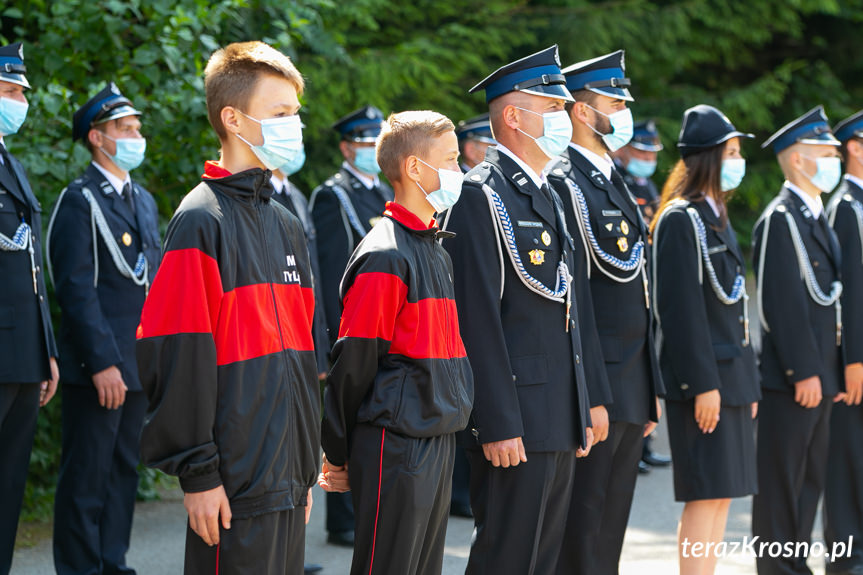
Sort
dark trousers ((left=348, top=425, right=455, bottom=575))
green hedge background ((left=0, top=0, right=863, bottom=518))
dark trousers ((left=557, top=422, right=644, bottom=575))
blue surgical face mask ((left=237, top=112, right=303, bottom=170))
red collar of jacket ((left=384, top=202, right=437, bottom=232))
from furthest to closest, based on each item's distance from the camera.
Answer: green hedge background ((left=0, top=0, right=863, bottom=518)), dark trousers ((left=557, top=422, right=644, bottom=575)), red collar of jacket ((left=384, top=202, right=437, bottom=232)), dark trousers ((left=348, top=425, right=455, bottom=575)), blue surgical face mask ((left=237, top=112, right=303, bottom=170))

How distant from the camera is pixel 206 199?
306 cm

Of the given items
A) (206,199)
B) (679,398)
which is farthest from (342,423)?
(679,398)

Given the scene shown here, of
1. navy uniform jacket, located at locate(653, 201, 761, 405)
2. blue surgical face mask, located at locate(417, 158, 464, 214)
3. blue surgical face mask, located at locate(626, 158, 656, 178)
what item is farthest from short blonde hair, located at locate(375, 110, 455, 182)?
blue surgical face mask, located at locate(626, 158, 656, 178)

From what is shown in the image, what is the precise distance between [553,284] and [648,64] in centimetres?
1156

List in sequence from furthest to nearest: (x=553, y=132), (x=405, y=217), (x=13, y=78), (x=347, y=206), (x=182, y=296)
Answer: (x=347, y=206) → (x=13, y=78) → (x=553, y=132) → (x=405, y=217) → (x=182, y=296)

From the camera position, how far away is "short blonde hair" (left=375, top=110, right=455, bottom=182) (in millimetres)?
3803

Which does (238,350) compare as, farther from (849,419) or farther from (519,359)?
(849,419)

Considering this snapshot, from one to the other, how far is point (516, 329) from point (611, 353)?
70cm

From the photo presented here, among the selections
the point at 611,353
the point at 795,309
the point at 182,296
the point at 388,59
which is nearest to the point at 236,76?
the point at 182,296

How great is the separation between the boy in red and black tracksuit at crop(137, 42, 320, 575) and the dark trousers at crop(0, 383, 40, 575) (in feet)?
6.69

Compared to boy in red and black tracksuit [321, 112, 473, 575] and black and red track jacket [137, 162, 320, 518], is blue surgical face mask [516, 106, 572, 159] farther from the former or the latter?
black and red track jacket [137, 162, 320, 518]

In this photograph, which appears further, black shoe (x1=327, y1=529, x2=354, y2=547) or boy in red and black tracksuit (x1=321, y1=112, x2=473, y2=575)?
black shoe (x1=327, y1=529, x2=354, y2=547)

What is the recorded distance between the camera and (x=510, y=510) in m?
3.95

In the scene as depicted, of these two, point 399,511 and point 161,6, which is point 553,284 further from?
point 161,6
